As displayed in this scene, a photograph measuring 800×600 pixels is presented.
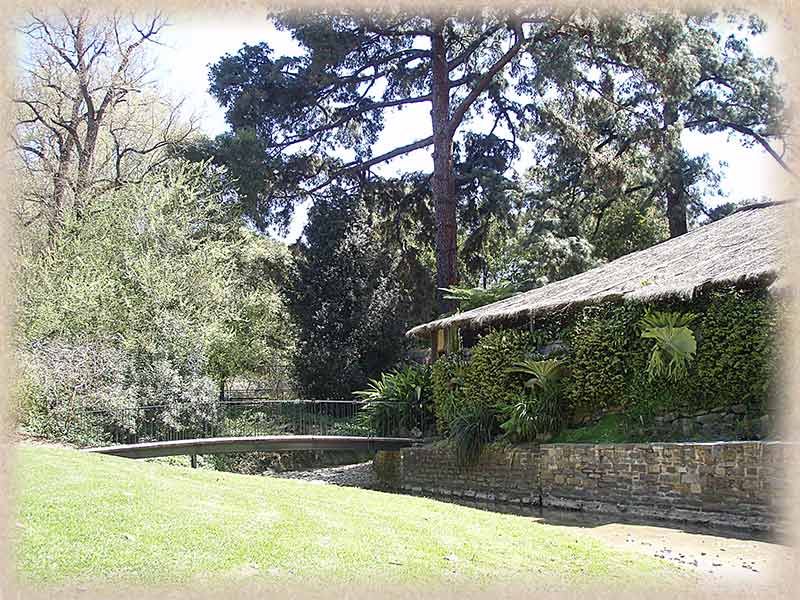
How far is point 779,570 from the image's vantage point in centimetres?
820

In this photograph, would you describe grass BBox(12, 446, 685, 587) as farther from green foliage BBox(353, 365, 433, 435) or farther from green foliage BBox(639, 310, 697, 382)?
green foliage BBox(353, 365, 433, 435)

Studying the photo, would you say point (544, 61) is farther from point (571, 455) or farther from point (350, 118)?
point (571, 455)

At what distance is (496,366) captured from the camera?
56.6 feet

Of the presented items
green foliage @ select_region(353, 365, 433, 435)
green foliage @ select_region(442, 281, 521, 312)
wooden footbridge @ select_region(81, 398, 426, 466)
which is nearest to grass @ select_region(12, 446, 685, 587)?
wooden footbridge @ select_region(81, 398, 426, 466)

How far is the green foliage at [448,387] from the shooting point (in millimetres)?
18578

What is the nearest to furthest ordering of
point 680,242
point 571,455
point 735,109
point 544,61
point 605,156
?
1. point 571,455
2. point 680,242
3. point 544,61
4. point 605,156
5. point 735,109

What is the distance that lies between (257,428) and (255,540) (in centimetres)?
1378

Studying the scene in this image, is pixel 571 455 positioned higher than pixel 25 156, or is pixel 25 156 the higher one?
pixel 25 156

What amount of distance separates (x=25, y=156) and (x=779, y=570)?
23.6 metres

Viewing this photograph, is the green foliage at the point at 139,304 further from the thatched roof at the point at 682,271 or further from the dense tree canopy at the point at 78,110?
the thatched roof at the point at 682,271

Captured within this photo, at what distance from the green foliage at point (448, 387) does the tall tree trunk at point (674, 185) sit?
10913mm

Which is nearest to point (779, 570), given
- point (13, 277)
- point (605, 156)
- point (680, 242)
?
point (680, 242)

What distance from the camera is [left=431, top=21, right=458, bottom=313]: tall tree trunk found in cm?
2516

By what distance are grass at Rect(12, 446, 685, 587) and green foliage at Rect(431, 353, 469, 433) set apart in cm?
871
